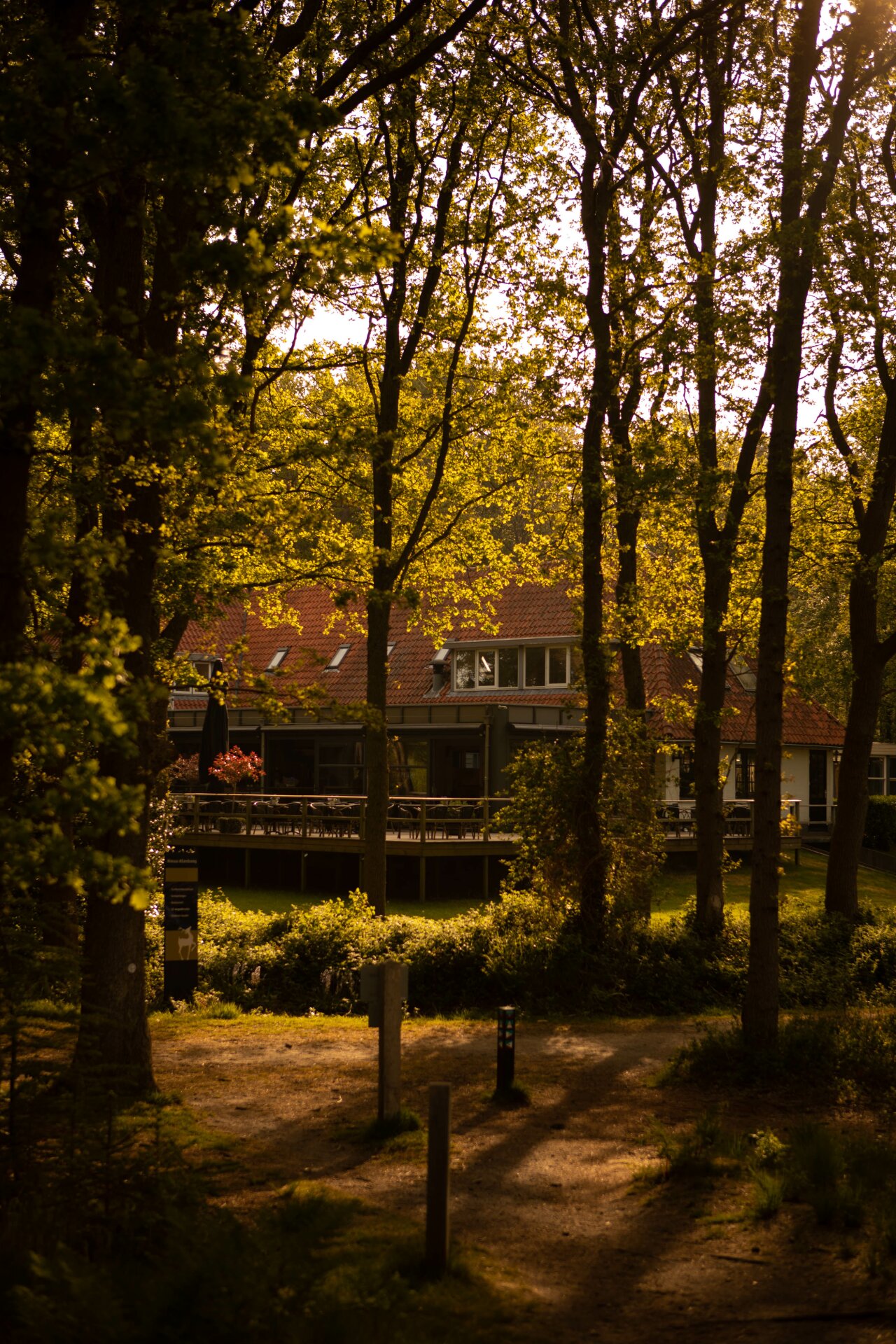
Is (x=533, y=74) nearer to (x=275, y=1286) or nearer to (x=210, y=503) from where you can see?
→ (x=210, y=503)

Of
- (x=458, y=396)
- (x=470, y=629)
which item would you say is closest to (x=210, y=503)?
(x=458, y=396)

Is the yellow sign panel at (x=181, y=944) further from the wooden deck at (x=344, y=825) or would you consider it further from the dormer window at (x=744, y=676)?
the dormer window at (x=744, y=676)

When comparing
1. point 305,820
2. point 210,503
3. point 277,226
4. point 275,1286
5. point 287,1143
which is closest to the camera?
point 275,1286

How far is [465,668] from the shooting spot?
4181cm

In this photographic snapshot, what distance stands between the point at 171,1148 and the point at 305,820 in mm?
23847

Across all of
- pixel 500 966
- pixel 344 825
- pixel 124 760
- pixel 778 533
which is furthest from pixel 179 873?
pixel 344 825

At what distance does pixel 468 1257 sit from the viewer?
273 inches

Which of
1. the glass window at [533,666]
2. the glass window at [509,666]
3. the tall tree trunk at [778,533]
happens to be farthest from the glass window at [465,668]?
the tall tree trunk at [778,533]

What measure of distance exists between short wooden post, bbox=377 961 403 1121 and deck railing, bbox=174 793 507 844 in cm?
1905

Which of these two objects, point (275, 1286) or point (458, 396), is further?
point (458, 396)

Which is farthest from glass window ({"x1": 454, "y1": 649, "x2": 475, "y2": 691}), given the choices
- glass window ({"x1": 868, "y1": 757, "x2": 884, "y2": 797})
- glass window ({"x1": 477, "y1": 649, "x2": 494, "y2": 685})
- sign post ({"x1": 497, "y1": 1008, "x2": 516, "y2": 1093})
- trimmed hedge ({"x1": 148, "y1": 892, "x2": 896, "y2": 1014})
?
sign post ({"x1": 497, "y1": 1008, "x2": 516, "y2": 1093})

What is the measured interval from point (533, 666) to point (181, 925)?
86.5 ft

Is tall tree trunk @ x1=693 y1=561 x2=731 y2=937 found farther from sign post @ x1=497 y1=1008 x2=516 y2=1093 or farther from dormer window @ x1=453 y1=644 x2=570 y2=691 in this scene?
dormer window @ x1=453 y1=644 x2=570 y2=691

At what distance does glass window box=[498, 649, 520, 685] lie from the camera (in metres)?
41.2
